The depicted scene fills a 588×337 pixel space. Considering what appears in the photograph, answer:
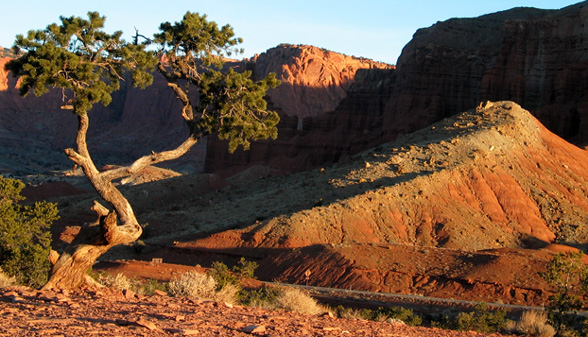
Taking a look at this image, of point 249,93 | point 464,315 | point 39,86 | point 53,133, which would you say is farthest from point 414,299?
point 53,133

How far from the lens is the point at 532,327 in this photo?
14.6 metres

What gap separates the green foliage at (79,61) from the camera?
14.4m

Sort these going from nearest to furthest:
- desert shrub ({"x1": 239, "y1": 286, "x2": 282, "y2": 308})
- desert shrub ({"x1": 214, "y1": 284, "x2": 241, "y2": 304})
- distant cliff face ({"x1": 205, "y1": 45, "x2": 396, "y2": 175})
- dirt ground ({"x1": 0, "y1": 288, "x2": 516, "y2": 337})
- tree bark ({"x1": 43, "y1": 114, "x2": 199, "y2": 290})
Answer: dirt ground ({"x1": 0, "y1": 288, "x2": 516, "y2": 337})
tree bark ({"x1": 43, "y1": 114, "x2": 199, "y2": 290})
desert shrub ({"x1": 239, "y1": 286, "x2": 282, "y2": 308})
desert shrub ({"x1": 214, "y1": 284, "x2": 241, "y2": 304})
distant cliff face ({"x1": 205, "y1": 45, "x2": 396, "y2": 175})

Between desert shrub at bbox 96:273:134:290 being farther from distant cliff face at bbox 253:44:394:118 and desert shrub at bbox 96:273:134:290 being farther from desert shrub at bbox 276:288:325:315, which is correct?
distant cliff face at bbox 253:44:394:118

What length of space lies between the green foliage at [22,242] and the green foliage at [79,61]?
10.7ft

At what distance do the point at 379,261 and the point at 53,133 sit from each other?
12384 cm

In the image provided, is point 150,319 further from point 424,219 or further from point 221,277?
point 424,219

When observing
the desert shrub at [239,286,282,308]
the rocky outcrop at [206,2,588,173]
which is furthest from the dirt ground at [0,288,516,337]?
the rocky outcrop at [206,2,588,173]

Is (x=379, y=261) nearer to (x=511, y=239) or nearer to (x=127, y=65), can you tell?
(x=511, y=239)

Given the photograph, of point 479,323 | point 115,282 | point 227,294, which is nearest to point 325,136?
point 227,294

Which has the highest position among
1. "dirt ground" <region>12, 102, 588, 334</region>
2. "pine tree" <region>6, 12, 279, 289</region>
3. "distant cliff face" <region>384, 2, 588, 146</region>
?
"distant cliff face" <region>384, 2, 588, 146</region>

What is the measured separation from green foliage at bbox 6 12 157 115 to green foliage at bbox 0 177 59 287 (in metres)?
3.26

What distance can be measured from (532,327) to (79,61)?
33.0 feet

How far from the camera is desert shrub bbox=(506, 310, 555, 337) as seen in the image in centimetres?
1441
